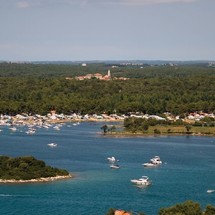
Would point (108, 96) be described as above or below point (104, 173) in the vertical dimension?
above

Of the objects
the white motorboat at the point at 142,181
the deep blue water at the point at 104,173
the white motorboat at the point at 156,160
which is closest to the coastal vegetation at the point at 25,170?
the deep blue water at the point at 104,173

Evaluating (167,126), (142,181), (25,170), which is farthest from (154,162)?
(167,126)

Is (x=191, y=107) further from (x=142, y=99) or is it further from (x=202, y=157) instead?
(x=202, y=157)

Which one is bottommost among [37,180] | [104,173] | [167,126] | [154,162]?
[167,126]

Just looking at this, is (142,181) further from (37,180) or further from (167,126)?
(167,126)

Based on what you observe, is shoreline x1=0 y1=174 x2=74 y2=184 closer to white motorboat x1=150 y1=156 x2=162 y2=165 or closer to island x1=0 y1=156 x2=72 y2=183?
island x1=0 y1=156 x2=72 y2=183

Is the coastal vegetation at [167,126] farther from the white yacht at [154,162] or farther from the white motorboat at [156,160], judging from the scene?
the white yacht at [154,162]
